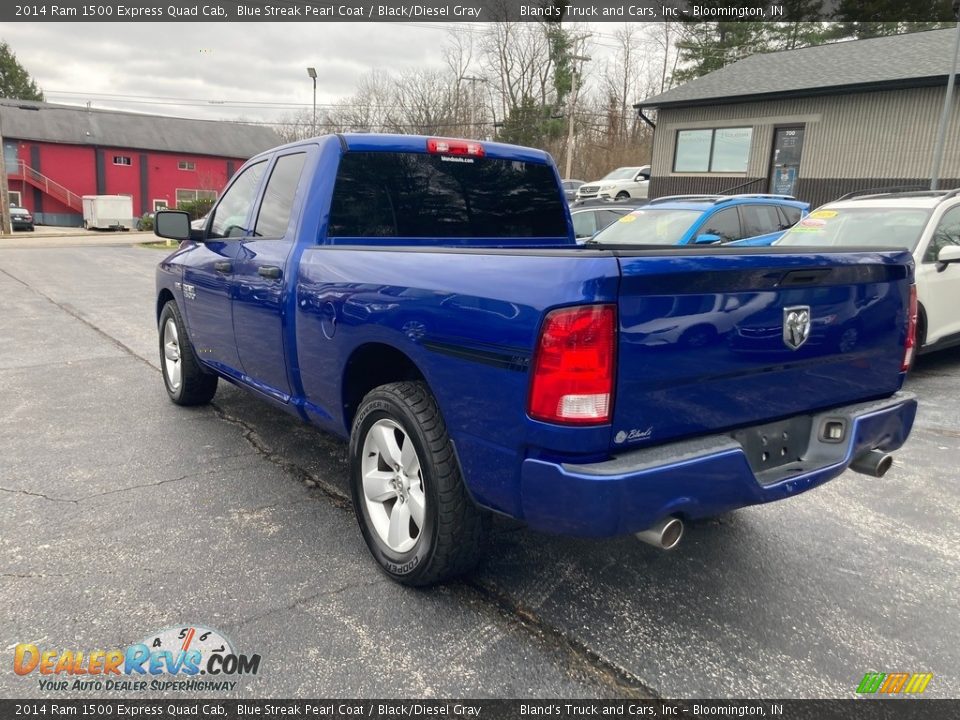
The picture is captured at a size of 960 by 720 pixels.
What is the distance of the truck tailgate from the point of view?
7.56ft

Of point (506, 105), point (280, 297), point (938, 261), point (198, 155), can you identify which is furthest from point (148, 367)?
point (198, 155)

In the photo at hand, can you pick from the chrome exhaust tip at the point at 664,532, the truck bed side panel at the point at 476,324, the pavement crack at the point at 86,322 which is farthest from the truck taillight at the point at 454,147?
the pavement crack at the point at 86,322

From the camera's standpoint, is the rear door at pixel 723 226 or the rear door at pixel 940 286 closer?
the rear door at pixel 940 286

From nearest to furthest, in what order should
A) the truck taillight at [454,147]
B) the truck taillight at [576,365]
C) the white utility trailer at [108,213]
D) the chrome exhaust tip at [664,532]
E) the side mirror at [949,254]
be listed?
1. the truck taillight at [576,365]
2. the chrome exhaust tip at [664,532]
3. the truck taillight at [454,147]
4. the side mirror at [949,254]
5. the white utility trailer at [108,213]

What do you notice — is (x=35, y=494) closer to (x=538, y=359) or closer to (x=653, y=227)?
(x=538, y=359)

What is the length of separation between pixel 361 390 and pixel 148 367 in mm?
4562

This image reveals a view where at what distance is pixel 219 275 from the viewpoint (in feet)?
14.8

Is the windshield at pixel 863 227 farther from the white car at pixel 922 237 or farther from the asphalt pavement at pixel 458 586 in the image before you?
the asphalt pavement at pixel 458 586

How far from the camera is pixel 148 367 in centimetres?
712

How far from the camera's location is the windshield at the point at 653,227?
362 inches

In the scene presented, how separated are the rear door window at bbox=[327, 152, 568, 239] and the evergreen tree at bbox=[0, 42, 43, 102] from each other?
3507 inches

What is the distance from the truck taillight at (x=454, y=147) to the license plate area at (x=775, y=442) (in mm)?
2261

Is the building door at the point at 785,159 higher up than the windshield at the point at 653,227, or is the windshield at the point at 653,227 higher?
the building door at the point at 785,159

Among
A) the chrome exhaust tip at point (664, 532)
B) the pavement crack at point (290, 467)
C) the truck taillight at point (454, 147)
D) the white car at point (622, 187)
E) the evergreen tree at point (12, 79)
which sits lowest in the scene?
the pavement crack at point (290, 467)
